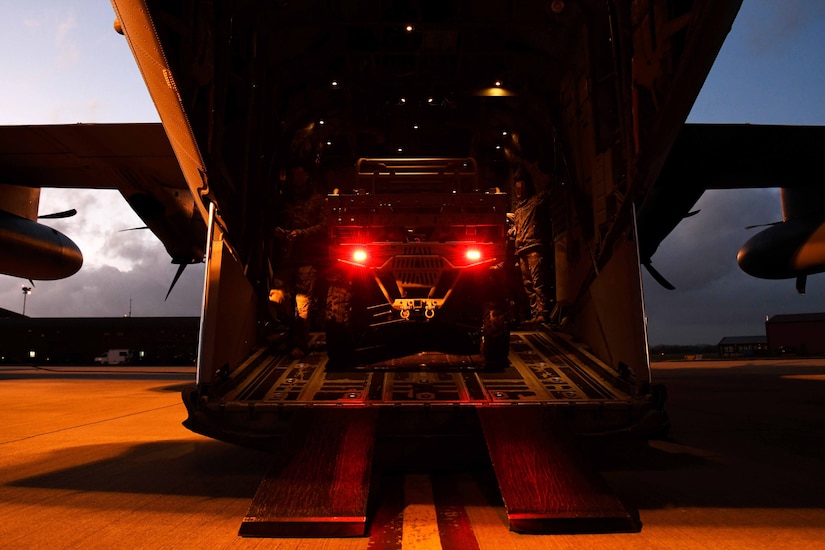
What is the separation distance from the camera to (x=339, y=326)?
5.61m

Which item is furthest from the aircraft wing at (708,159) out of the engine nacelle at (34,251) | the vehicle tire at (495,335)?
the engine nacelle at (34,251)

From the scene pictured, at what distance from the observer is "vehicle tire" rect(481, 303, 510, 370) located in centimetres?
545

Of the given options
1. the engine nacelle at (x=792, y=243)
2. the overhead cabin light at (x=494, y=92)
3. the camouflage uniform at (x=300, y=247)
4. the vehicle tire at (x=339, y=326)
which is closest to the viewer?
the vehicle tire at (x=339, y=326)

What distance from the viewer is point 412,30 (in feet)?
22.5

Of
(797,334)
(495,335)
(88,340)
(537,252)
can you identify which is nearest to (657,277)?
(537,252)

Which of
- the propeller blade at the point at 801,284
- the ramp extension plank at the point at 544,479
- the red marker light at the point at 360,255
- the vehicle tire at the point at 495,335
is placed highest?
the propeller blade at the point at 801,284

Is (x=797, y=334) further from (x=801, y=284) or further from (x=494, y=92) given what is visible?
Answer: (x=494, y=92)

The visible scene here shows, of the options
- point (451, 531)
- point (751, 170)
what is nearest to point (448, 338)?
point (451, 531)

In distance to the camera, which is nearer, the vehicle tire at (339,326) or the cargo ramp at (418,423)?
the cargo ramp at (418,423)

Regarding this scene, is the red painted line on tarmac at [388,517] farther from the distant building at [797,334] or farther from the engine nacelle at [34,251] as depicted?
the distant building at [797,334]

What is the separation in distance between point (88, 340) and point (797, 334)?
180 ft

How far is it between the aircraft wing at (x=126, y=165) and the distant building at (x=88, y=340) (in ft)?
92.8

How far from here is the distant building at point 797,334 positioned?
40.2 m

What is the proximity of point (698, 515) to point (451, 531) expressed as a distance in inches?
66.9
